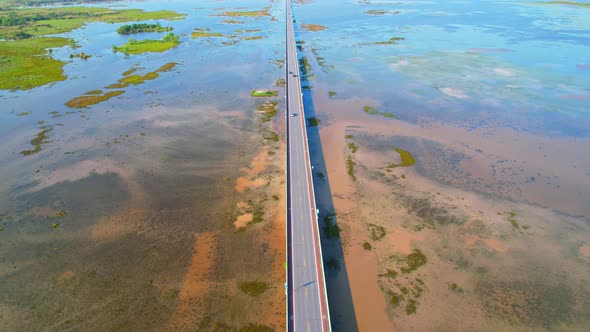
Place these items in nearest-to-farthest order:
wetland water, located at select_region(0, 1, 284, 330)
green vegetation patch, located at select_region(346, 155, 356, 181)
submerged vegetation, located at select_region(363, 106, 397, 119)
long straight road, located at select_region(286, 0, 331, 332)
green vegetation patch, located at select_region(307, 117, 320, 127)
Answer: long straight road, located at select_region(286, 0, 331, 332) < wetland water, located at select_region(0, 1, 284, 330) < green vegetation patch, located at select_region(346, 155, 356, 181) < green vegetation patch, located at select_region(307, 117, 320, 127) < submerged vegetation, located at select_region(363, 106, 397, 119)

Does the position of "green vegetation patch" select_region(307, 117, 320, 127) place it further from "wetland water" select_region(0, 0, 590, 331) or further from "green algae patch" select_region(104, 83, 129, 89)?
"green algae patch" select_region(104, 83, 129, 89)

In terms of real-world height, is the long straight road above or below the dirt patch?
above

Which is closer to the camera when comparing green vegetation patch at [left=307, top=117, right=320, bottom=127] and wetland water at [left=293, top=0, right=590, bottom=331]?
wetland water at [left=293, top=0, right=590, bottom=331]

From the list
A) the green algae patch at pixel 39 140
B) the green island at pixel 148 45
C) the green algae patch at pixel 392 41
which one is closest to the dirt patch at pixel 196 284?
the green algae patch at pixel 39 140

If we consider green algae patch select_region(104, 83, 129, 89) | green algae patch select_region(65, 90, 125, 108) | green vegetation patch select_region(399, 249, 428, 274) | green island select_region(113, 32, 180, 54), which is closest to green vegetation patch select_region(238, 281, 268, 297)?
green vegetation patch select_region(399, 249, 428, 274)

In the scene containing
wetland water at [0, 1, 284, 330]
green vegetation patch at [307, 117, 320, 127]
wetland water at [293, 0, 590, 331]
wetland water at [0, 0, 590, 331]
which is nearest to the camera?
wetland water at [0, 1, 284, 330]
